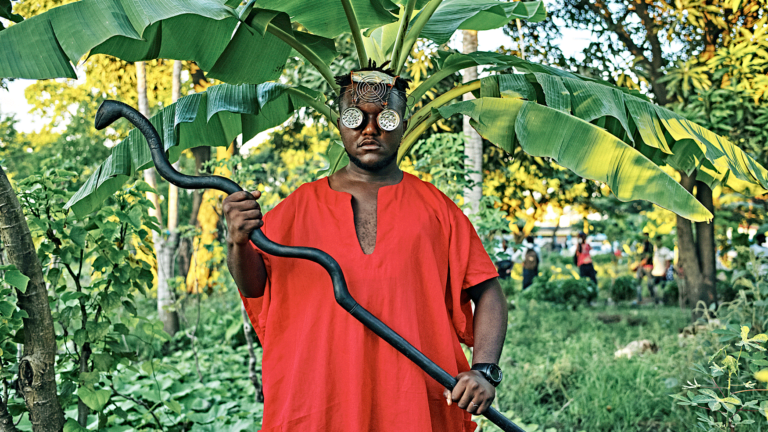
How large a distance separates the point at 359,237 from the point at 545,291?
1005 centimetres

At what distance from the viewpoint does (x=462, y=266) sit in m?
2.12

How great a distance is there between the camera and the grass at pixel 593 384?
4.46 m

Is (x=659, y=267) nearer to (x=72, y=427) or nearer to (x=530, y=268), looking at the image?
(x=530, y=268)

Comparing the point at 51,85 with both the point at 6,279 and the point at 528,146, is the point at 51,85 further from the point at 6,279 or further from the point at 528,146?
the point at 528,146

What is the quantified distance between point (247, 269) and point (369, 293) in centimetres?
43

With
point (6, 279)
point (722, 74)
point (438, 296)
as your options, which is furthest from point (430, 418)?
point (722, 74)

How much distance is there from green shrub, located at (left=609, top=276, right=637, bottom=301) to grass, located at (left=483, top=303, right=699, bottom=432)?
16.8ft

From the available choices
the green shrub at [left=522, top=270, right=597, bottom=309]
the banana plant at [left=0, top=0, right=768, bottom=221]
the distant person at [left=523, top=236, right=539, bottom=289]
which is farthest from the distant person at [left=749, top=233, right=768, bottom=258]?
the distant person at [left=523, top=236, right=539, bottom=289]

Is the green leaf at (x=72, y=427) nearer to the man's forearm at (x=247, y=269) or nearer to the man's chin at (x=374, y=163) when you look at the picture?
the man's forearm at (x=247, y=269)

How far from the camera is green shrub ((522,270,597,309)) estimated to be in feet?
36.6

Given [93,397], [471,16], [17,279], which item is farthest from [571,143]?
[93,397]

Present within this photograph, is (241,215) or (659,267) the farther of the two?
(659,267)

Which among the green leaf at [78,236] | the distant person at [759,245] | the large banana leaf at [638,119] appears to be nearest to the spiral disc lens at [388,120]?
the large banana leaf at [638,119]

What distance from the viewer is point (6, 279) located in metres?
2.29
